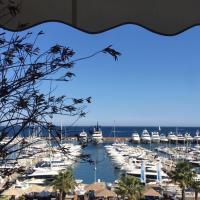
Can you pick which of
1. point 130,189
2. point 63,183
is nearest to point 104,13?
point 130,189

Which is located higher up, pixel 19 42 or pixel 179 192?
pixel 19 42

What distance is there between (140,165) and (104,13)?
981 inches

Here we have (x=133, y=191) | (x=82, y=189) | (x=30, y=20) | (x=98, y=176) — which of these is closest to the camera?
(x=30, y=20)

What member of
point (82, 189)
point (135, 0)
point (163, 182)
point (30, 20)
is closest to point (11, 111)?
point (30, 20)

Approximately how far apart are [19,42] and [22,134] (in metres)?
0.20

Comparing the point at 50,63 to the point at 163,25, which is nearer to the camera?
the point at 50,63

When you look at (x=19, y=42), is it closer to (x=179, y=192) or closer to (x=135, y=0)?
(x=135, y=0)

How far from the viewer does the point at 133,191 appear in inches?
525

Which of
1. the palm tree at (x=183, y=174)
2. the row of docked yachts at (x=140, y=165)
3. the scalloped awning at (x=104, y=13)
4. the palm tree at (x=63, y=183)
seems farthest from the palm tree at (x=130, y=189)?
the scalloped awning at (x=104, y=13)

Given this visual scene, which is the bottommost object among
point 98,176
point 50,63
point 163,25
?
point 98,176

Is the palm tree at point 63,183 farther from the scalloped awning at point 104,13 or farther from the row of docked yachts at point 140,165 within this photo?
the scalloped awning at point 104,13

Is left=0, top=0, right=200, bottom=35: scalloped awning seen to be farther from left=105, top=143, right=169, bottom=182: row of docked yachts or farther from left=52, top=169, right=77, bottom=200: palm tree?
left=105, top=143, right=169, bottom=182: row of docked yachts

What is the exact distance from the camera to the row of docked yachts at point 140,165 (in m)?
19.9

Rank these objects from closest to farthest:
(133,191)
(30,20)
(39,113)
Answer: (39,113) < (30,20) < (133,191)
